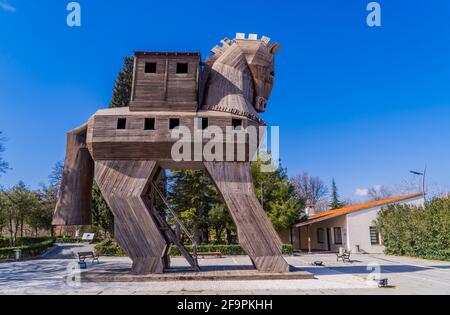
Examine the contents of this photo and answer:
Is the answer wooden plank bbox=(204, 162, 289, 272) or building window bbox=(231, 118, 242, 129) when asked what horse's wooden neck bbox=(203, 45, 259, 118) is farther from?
wooden plank bbox=(204, 162, 289, 272)

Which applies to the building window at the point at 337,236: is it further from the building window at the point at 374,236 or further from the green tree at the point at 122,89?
the green tree at the point at 122,89

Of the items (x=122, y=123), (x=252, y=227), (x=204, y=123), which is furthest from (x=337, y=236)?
(x=122, y=123)

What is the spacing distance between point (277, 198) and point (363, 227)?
8.79 m

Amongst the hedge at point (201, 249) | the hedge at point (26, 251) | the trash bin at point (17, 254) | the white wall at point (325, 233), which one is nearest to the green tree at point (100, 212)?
the hedge at point (201, 249)

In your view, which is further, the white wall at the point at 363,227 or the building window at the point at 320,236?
the building window at the point at 320,236

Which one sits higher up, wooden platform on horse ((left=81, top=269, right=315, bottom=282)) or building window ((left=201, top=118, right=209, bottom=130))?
building window ((left=201, top=118, right=209, bottom=130))

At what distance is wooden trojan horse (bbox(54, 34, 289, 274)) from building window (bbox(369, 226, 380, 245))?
72.2 ft

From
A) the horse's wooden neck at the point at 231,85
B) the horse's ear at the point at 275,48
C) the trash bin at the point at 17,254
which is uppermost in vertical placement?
the horse's ear at the point at 275,48

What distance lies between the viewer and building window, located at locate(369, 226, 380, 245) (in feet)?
107

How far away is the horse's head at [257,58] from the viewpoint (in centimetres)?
1667

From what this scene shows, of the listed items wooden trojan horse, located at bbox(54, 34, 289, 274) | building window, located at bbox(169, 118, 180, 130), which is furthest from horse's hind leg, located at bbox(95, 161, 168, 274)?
building window, located at bbox(169, 118, 180, 130)

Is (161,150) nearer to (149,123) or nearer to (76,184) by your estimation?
(149,123)

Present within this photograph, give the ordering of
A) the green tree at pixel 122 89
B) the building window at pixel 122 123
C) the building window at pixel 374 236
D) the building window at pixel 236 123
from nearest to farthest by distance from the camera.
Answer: the building window at pixel 122 123 → the building window at pixel 236 123 → the building window at pixel 374 236 → the green tree at pixel 122 89

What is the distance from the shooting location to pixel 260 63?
54.9ft
